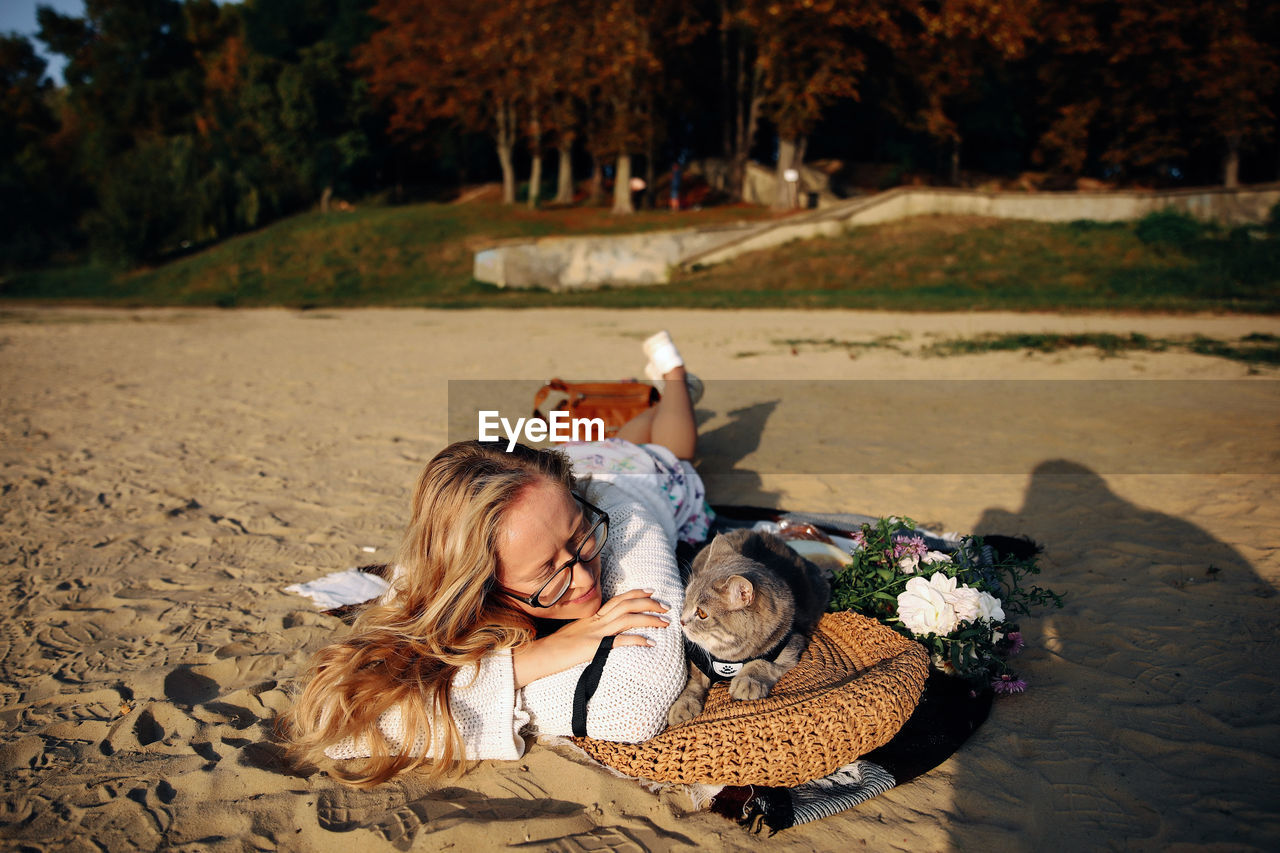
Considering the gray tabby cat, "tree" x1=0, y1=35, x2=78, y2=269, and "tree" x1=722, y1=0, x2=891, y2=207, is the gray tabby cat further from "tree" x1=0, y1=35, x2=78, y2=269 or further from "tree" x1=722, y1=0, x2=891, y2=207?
"tree" x1=0, y1=35, x2=78, y2=269

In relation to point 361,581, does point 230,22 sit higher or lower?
higher

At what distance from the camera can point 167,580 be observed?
4.25 meters

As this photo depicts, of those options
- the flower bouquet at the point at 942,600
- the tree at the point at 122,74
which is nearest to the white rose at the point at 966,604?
the flower bouquet at the point at 942,600

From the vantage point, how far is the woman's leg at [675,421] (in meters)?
4.65

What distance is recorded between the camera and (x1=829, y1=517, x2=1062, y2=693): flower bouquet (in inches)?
115

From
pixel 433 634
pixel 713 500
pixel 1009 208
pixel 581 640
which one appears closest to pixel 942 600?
pixel 581 640

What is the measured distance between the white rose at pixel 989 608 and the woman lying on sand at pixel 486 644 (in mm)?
1203

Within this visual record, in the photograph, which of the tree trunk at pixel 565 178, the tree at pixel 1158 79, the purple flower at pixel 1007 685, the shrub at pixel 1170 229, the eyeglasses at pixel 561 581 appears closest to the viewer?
the eyeglasses at pixel 561 581

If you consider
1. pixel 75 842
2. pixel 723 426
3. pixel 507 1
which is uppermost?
pixel 507 1

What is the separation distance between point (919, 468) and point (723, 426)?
197cm

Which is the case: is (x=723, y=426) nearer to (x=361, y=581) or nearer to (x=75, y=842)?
(x=361, y=581)

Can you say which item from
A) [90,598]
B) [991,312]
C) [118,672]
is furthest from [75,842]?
[991,312]

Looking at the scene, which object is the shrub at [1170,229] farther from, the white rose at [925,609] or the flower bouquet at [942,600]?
the white rose at [925,609]

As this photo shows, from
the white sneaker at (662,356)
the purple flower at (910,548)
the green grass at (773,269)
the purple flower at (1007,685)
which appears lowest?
the purple flower at (1007,685)
